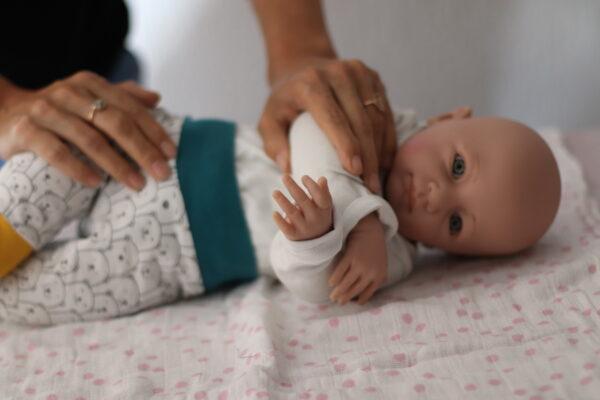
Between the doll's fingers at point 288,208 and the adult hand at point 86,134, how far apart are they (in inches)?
11.2

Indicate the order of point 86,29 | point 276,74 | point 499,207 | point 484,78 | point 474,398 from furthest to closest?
point 484,78 < point 86,29 < point 276,74 < point 499,207 < point 474,398

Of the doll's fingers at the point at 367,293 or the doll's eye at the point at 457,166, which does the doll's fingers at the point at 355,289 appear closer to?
the doll's fingers at the point at 367,293

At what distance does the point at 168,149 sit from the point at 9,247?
0.27m

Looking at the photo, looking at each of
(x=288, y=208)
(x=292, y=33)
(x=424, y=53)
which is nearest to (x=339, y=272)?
(x=288, y=208)

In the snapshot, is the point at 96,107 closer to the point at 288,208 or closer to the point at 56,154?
the point at 56,154

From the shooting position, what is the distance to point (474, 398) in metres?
0.72

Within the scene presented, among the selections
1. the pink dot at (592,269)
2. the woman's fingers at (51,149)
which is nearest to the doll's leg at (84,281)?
the woman's fingers at (51,149)

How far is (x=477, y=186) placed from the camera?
1.04 m

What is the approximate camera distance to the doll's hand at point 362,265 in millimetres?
946

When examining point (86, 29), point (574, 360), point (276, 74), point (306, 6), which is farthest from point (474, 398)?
point (86, 29)

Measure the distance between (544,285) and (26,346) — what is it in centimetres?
71

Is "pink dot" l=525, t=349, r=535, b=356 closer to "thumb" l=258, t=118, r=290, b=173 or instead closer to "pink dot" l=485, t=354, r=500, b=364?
"pink dot" l=485, t=354, r=500, b=364

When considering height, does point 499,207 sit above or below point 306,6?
below

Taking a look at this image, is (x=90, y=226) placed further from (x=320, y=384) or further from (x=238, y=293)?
(x=320, y=384)
